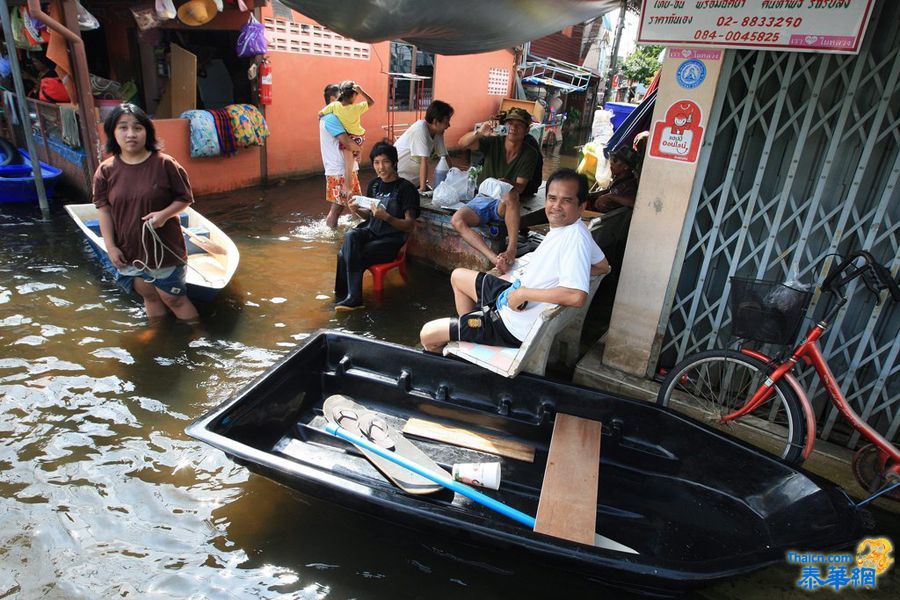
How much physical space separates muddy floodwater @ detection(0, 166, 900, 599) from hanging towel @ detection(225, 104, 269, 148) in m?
3.88

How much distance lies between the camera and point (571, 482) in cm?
267

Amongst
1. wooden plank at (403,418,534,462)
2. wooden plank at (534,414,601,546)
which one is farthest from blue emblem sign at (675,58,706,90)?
wooden plank at (403,418,534,462)

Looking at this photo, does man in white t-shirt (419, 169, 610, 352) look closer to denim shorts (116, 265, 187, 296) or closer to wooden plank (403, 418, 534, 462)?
wooden plank (403, 418, 534, 462)

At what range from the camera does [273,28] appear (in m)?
8.77

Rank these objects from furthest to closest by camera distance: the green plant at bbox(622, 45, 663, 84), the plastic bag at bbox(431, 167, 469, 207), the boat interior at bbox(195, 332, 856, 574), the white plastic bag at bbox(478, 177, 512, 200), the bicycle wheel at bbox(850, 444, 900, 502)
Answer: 1. the green plant at bbox(622, 45, 663, 84)
2. the plastic bag at bbox(431, 167, 469, 207)
3. the white plastic bag at bbox(478, 177, 512, 200)
4. the bicycle wheel at bbox(850, 444, 900, 502)
5. the boat interior at bbox(195, 332, 856, 574)

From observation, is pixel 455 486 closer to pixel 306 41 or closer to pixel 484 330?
pixel 484 330

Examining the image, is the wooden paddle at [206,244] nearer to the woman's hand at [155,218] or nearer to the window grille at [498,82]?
the woman's hand at [155,218]

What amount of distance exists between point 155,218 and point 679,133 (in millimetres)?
3577

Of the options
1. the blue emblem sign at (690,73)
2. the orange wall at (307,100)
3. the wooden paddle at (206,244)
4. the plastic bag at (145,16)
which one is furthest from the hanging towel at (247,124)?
the blue emblem sign at (690,73)

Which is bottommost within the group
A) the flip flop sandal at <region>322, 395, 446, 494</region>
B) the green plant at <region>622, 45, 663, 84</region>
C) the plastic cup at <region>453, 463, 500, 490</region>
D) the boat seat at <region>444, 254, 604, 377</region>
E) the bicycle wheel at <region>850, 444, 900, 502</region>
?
the flip flop sandal at <region>322, 395, 446, 494</region>

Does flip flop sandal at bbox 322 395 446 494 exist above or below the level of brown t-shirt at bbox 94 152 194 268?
below

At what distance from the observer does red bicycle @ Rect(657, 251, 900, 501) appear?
272 cm

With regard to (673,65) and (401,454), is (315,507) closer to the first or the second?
(401,454)

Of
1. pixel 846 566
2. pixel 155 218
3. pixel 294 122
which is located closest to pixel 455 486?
pixel 846 566
